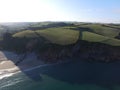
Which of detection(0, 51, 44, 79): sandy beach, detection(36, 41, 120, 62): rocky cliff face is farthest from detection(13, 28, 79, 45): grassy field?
detection(0, 51, 44, 79): sandy beach

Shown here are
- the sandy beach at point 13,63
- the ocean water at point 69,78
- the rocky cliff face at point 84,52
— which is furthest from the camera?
the rocky cliff face at point 84,52

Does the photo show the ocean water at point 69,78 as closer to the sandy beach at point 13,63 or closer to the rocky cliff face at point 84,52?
the sandy beach at point 13,63

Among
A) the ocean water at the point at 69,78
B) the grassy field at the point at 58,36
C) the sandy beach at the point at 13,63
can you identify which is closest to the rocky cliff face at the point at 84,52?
the grassy field at the point at 58,36

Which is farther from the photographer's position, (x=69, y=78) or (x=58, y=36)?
(x=58, y=36)

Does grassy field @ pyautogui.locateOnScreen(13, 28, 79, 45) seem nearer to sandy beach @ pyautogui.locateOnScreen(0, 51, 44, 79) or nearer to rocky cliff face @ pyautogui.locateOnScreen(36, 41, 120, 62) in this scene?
rocky cliff face @ pyautogui.locateOnScreen(36, 41, 120, 62)

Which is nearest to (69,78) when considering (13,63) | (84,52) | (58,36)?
(13,63)

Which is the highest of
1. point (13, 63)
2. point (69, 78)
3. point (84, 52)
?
point (84, 52)

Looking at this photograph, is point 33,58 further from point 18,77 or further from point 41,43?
point 18,77

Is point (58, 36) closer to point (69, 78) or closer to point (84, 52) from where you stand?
point (84, 52)

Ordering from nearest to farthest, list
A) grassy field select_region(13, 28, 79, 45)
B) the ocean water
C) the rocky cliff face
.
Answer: the ocean water → the rocky cliff face → grassy field select_region(13, 28, 79, 45)
